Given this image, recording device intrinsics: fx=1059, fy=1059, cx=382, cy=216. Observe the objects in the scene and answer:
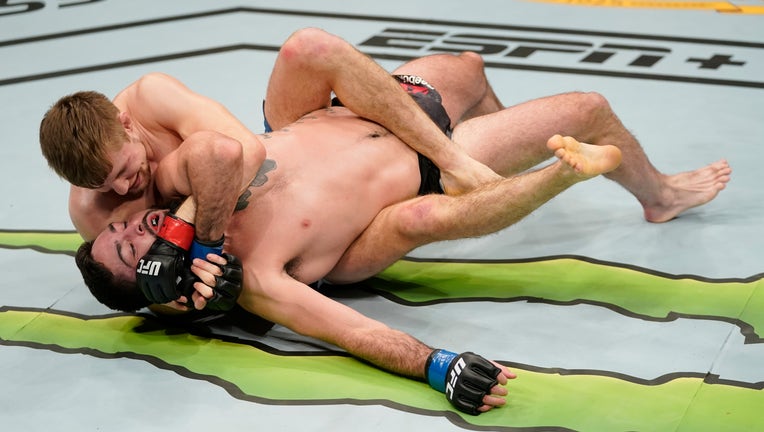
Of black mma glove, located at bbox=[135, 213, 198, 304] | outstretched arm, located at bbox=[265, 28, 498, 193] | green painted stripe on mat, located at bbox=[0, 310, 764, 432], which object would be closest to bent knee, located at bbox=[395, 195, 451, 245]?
outstretched arm, located at bbox=[265, 28, 498, 193]

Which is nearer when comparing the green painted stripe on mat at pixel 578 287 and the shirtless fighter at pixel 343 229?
the shirtless fighter at pixel 343 229

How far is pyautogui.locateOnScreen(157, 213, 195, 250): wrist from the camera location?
2.94 m

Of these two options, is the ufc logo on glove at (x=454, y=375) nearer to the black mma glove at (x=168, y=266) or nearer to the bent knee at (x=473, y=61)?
the black mma glove at (x=168, y=266)

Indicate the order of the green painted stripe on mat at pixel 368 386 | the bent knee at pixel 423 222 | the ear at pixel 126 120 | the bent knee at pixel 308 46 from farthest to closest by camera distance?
1. the bent knee at pixel 308 46
2. the bent knee at pixel 423 222
3. the ear at pixel 126 120
4. the green painted stripe on mat at pixel 368 386

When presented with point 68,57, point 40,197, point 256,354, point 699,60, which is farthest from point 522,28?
point 256,354

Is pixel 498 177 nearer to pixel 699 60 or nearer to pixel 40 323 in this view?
pixel 40 323

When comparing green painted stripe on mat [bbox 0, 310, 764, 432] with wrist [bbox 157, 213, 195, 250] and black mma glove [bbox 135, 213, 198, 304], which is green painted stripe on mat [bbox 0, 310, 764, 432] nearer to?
black mma glove [bbox 135, 213, 198, 304]

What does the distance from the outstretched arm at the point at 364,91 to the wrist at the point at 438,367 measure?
0.70m

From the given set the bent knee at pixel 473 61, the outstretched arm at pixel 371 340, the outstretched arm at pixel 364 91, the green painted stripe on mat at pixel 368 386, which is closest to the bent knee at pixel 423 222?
the outstretched arm at pixel 364 91

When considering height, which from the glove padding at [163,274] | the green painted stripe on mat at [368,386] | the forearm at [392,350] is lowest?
the green painted stripe on mat at [368,386]

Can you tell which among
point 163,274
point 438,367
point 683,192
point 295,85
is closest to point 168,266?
point 163,274

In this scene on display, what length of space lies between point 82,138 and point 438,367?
3.78ft

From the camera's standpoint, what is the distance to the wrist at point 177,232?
294 centimetres

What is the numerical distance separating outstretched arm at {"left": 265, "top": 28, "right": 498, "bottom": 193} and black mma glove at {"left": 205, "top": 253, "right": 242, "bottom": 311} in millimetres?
730
